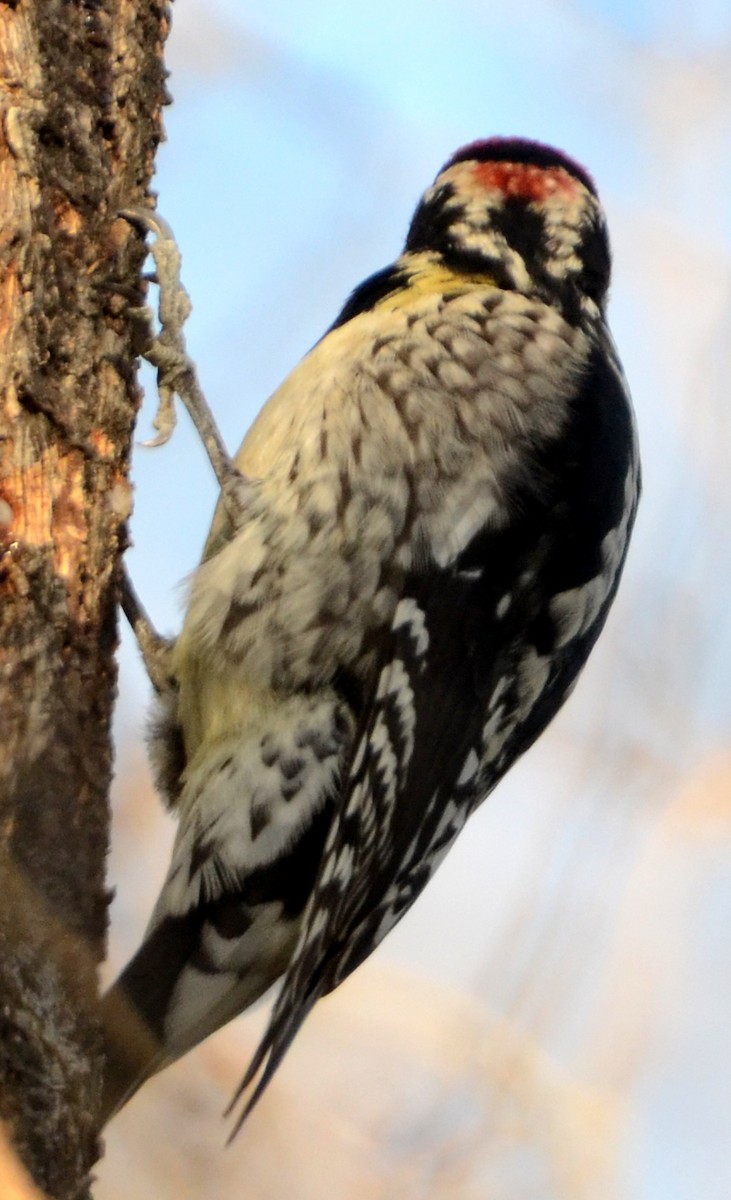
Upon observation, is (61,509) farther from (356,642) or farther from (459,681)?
(459,681)

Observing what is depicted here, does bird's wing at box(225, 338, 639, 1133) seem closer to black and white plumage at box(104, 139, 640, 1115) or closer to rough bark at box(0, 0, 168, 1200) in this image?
black and white plumage at box(104, 139, 640, 1115)

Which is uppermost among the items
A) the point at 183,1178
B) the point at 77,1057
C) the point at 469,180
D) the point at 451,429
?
the point at 469,180

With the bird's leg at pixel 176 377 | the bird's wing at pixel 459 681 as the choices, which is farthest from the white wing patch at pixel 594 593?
the bird's leg at pixel 176 377

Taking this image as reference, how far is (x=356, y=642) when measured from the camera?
7.45 ft

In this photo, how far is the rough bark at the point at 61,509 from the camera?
1.65 metres

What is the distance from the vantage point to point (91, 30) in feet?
6.80

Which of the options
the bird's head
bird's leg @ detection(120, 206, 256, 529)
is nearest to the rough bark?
bird's leg @ detection(120, 206, 256, 529)

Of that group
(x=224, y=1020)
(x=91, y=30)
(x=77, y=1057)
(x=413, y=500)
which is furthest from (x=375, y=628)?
(x=91, y=30)

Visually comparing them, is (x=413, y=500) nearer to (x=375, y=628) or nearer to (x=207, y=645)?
(x=375, y=628)

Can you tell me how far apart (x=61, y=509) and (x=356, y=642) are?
22.0 inches

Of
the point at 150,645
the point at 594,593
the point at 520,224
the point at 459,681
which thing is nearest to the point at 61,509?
the point at 150,645

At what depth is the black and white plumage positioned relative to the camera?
2248 mm

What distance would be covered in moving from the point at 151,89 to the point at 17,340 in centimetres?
59

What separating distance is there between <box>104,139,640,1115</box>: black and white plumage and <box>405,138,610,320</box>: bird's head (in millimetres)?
293
